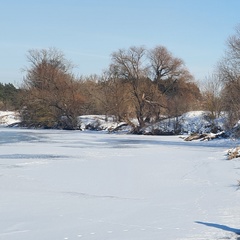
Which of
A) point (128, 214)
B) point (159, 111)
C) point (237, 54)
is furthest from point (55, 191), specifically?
point (159, 111)

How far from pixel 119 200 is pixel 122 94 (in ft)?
107

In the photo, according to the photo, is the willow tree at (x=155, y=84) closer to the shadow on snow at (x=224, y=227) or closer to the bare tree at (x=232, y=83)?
the bare tree at (x=232, y=83)

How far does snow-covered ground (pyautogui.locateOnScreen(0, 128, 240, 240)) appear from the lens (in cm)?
596

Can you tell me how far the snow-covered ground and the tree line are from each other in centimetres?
2384

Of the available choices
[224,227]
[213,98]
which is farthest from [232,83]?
[224,227]

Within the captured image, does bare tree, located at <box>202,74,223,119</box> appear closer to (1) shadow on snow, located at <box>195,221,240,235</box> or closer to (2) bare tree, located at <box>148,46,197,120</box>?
(2) bare tree, located at <box>148,46,197,120</box>

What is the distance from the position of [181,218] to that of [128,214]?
35.3 inches

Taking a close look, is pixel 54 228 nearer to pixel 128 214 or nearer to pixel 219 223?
pixel 128 214

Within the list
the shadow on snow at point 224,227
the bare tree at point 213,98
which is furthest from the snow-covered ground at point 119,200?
the bare tree at point 213,98

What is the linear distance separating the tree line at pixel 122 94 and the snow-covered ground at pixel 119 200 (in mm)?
23844

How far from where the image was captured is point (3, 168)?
41.2 ft

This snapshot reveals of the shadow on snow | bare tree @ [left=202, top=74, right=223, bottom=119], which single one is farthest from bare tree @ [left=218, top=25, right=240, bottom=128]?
the shadow on snow

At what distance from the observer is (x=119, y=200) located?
26.9ft

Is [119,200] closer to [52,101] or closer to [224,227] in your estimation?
[224,227]
